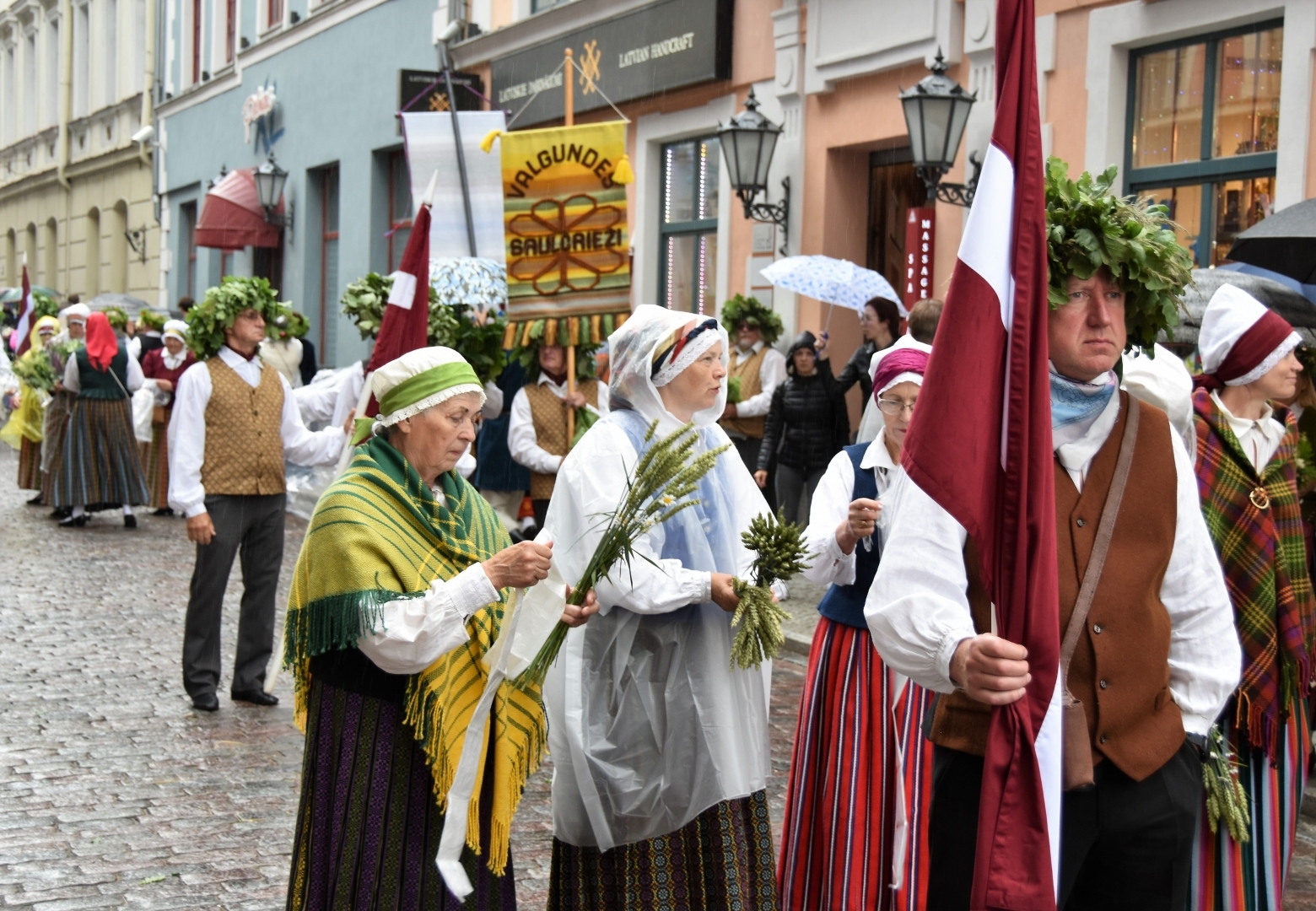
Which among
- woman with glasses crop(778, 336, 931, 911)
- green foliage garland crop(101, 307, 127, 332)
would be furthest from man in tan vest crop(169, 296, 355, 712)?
green foliage garland crop(101, 307, 127, 332)

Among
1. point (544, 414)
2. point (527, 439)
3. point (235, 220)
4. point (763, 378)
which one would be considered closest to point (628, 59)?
point (763, 378)

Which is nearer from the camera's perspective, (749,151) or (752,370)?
(752,370)

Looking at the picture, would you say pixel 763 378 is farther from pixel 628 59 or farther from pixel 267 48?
pixel 267 48

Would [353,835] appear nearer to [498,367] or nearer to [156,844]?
[156,844]

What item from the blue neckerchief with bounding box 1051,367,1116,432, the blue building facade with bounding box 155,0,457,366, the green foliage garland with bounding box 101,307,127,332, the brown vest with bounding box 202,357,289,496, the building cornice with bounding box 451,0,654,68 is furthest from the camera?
the blue building facade with bounding box 155,0,457,366

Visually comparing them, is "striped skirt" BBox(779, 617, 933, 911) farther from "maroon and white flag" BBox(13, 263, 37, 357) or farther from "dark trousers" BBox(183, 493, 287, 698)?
"maroon and white flag" BBox(13, 263, 37, 357)

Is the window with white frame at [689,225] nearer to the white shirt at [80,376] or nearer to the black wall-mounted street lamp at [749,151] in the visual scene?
the black wall-mounted street lamp at [749,151]

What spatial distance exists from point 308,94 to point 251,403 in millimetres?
16753

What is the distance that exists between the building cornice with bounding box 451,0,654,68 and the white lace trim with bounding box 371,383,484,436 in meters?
11.6

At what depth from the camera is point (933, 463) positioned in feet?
8.73

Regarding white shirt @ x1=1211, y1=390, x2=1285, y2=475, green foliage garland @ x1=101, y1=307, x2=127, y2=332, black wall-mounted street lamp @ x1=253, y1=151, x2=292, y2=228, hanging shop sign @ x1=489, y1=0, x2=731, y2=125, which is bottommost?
white shirt @ x1=1211, y1=390, x2=1285, y2=475

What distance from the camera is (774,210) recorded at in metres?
13.3

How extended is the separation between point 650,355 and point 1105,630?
1816 mm

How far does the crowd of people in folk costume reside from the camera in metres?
2.85
